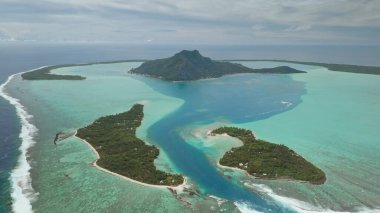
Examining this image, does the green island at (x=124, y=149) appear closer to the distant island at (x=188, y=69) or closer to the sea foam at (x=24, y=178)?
the sea foam at (x=24, y=178)

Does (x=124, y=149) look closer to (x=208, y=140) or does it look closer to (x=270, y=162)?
(x=208, y=140)

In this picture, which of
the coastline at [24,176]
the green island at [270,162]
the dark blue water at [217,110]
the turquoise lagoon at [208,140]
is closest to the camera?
the coastline at [24,176]

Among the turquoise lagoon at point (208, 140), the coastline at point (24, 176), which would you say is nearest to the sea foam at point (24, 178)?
the coastline at point (24, 176)

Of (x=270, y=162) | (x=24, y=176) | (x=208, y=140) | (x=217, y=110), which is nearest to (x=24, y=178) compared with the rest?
(x=24, y=176)

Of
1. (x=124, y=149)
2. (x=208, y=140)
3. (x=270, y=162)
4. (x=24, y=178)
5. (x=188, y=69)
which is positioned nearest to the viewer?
(x=24, y=178)

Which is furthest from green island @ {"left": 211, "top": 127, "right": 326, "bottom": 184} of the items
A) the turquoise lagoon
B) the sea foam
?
the sea foam

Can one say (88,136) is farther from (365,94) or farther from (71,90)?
(365,94)
